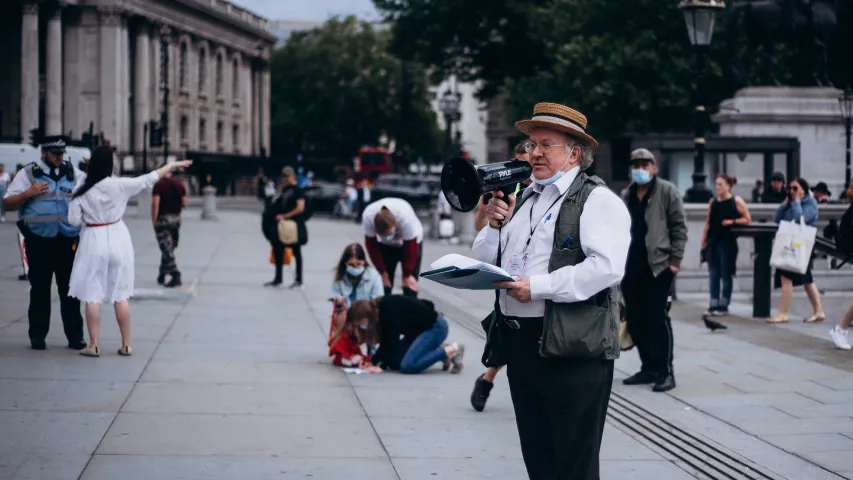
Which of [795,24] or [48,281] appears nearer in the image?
[48,281]

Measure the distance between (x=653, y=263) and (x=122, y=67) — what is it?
75.7 m

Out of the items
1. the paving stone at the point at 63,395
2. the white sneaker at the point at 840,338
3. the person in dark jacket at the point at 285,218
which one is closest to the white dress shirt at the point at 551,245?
the paving stone at the point at 63,395

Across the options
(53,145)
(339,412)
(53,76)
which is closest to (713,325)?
(339,412)

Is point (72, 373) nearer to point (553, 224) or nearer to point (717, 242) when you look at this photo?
point (553, 224)

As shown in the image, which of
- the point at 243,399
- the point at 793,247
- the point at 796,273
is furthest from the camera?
the point at 796,273

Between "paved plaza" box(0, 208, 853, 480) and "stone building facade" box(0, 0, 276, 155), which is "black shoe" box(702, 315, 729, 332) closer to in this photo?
"paved plaza" box(0, 208, 853, 480)

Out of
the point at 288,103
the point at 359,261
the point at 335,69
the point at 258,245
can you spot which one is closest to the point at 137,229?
the point at 258,245

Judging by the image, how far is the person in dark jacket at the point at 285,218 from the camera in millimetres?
19766

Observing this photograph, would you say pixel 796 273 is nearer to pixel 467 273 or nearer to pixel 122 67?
pixel 467 273

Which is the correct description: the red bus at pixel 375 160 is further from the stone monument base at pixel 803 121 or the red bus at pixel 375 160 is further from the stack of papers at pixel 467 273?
the stack of papers at pixel 467 273

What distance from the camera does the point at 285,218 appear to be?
1972 cm

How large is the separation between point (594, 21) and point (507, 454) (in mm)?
31358

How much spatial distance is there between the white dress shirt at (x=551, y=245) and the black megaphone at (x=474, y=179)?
111 millimetres

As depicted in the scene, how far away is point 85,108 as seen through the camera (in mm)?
82938
